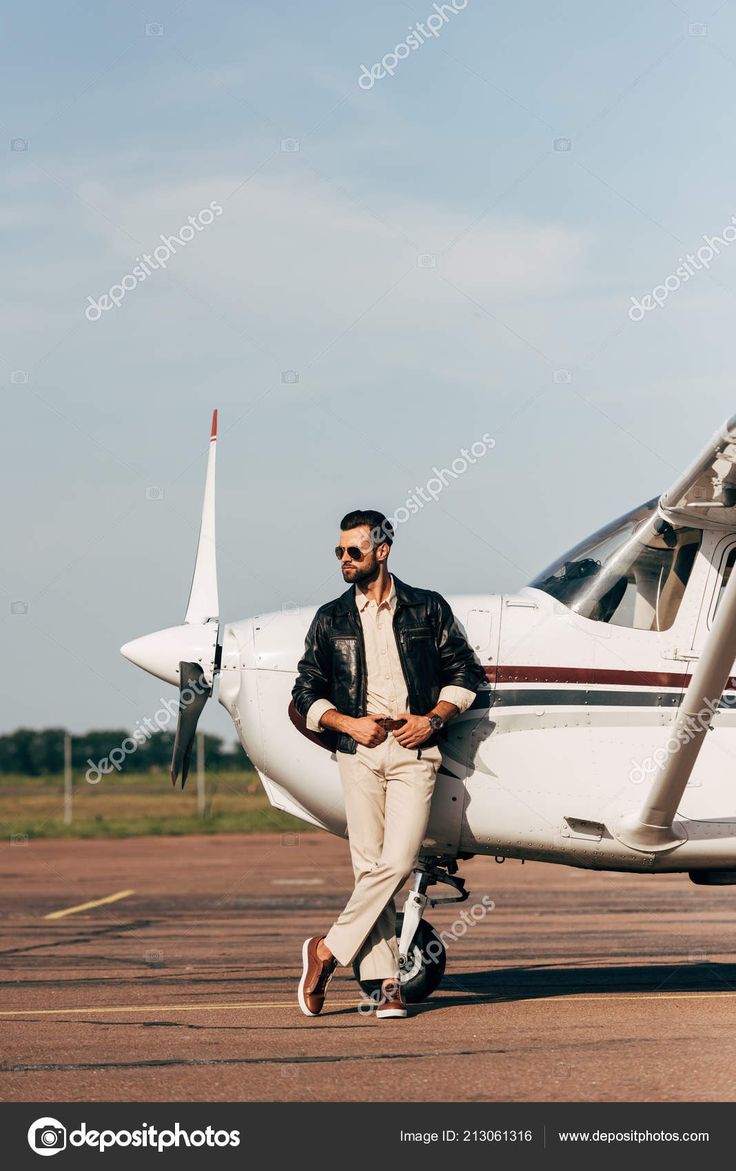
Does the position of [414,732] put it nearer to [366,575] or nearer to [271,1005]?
[366,575]

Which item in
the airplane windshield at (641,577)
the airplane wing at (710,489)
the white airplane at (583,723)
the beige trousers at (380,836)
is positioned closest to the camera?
the airplane wing at (710,489)

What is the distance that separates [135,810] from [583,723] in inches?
1824

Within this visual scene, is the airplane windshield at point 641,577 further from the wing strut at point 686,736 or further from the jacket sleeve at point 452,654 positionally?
the jacket sleeve at point 452,654

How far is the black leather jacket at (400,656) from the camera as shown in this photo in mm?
7289

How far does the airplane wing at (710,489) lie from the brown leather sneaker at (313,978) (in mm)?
2730

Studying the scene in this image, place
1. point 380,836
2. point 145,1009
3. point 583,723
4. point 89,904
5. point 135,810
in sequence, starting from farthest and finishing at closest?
point 135,810 → point 89,904 → point 145,1009 → point 583,723 → point 380,836

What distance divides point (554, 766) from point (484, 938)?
4.72m

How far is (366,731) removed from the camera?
7.24 m

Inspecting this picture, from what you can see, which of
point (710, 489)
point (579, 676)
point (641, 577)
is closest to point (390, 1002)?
point (579, 676)

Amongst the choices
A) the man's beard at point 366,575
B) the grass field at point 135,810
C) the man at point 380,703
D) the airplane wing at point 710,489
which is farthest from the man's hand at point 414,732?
the airplane wing at point 710,489

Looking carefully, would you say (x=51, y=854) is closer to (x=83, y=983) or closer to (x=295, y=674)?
(x=83, y=983)

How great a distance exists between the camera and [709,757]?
7648 millimetres

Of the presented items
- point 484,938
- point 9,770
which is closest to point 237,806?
point 484,938
